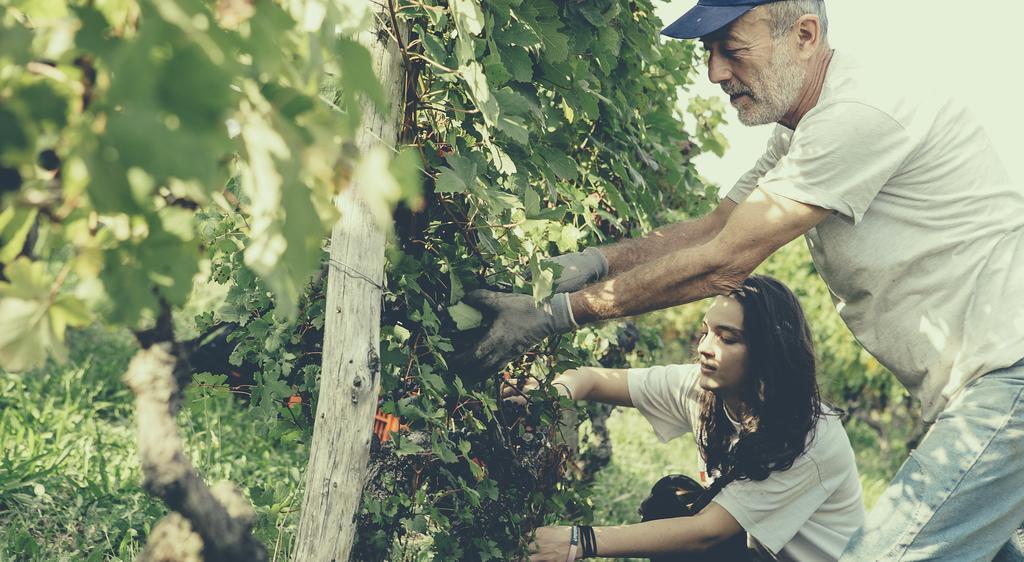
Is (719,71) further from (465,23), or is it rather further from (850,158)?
(465,23)

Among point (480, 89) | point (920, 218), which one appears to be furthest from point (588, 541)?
point (480, 89)

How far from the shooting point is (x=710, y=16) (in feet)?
8.98

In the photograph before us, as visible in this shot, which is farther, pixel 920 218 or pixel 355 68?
pixel 920 218

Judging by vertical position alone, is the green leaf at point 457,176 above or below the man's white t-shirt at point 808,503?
above

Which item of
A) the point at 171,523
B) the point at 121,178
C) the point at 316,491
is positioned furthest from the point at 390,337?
the point at 121,178

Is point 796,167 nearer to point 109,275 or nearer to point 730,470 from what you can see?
point 730,470

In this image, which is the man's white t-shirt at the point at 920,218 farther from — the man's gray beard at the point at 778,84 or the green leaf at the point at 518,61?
the green leaf at the point at 518,61

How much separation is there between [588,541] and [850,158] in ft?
4.33

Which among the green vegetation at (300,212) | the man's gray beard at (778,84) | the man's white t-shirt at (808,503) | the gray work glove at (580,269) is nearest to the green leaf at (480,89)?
the green vegetation at (300,212)

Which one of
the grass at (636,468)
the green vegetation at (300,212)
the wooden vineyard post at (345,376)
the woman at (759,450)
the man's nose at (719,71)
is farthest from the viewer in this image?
the grass at (636,468)

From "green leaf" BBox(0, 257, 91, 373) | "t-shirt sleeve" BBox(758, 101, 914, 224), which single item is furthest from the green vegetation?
"t-shirt sleeve" BBox(758, 101, 914, 224)

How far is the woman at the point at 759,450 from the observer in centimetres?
301

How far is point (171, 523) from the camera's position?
157cm

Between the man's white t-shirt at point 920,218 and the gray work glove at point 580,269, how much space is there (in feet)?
1.97
